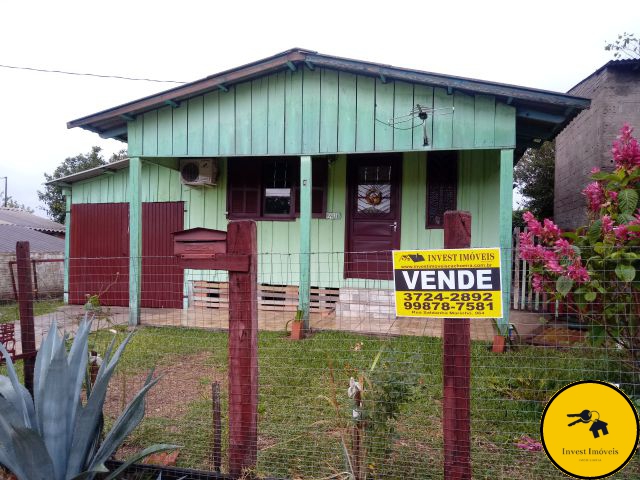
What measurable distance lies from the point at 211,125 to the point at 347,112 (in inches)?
87.9

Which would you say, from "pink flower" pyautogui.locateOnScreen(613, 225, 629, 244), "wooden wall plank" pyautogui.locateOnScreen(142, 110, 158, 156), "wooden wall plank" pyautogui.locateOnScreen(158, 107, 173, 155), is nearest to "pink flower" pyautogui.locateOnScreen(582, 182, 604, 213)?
"pink flower" pyautogui.locateOnScreen(613, 225, 629, 244)

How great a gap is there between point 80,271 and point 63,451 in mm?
8582

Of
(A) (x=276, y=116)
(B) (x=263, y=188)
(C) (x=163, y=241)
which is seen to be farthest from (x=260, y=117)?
(C) (x=163, y=241)

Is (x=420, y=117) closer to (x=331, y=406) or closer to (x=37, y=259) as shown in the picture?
(x=331, y=406)

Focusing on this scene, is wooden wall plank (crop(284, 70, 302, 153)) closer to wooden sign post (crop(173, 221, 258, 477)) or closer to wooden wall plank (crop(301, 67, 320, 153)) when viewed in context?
wooden wall plank (crop(301, 67, 320, 153))

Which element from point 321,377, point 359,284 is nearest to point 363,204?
point 359,284

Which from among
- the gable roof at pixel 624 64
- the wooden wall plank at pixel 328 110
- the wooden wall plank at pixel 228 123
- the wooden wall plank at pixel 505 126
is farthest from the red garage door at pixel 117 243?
the gable roof at pixel 624 64

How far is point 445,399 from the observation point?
2.52 m

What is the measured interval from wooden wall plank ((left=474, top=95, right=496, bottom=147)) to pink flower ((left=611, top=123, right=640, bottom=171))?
9.33 ft

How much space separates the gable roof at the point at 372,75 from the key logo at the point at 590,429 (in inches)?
182

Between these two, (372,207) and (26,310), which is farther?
(372,207)

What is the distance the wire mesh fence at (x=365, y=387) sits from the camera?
2.79 meters

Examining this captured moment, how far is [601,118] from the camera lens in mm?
8766

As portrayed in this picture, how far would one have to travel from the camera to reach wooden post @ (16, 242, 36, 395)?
3490 millimetres
